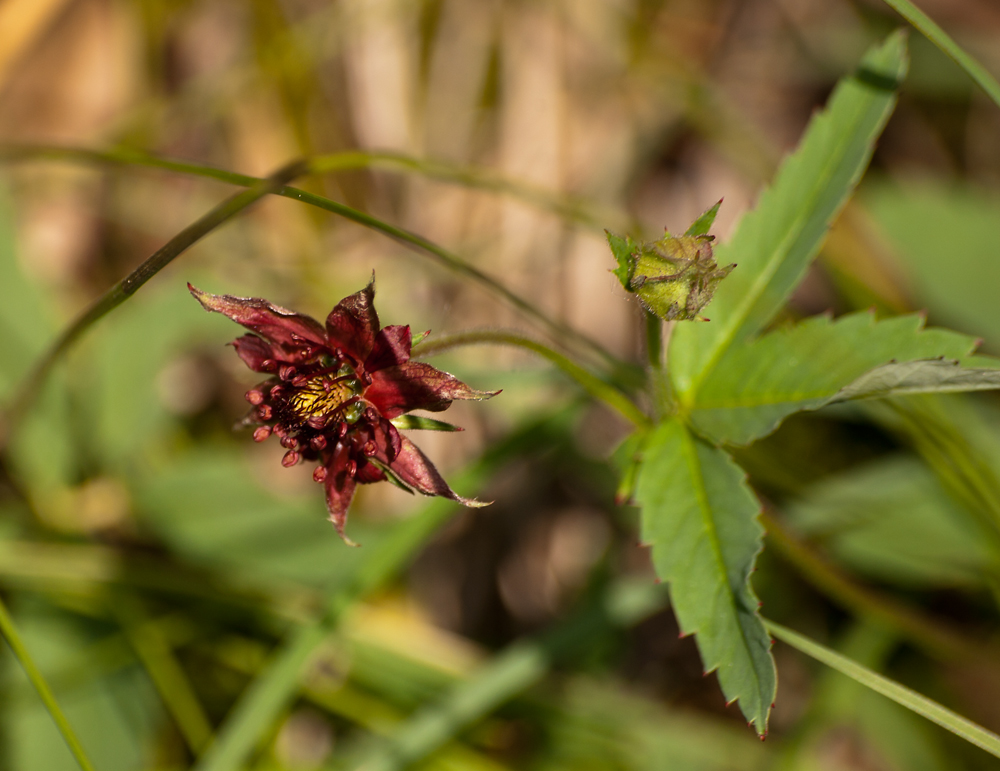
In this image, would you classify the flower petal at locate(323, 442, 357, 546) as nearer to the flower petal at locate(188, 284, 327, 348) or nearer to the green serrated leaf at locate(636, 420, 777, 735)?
the flower petal at locate(188, 284, 327, 348)

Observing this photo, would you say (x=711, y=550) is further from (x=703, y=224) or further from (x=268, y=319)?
(x=268, y=319)

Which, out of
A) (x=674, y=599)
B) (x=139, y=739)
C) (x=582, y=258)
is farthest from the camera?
(x=582, y=258)

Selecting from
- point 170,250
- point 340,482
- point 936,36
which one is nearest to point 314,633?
point 340,482

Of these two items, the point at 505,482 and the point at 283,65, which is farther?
the point at 283,65

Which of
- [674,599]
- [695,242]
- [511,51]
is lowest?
[674,599]

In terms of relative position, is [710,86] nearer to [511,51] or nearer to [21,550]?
[511,51]

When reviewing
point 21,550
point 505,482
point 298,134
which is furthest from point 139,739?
point 298,134
